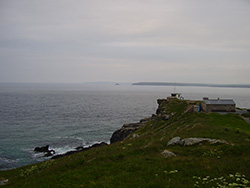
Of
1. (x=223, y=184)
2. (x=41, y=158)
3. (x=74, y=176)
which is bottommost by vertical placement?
(x=41, y=158)

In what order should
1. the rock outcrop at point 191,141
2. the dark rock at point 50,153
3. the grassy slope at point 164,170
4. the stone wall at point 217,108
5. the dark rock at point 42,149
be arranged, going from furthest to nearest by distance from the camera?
the dark rock at point 42,149 < the dark rock at point 50,153 < the stone wall at point 217,108 < the rock outcrop at point 191,141 < the grassy slope at point 164,170

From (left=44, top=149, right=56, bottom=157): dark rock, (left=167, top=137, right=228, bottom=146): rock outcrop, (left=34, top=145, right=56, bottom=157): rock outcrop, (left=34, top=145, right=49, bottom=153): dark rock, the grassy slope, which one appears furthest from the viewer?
(left=34, top=145, right=49, bottom=153): dark rock

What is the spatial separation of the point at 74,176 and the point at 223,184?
30.9 feet

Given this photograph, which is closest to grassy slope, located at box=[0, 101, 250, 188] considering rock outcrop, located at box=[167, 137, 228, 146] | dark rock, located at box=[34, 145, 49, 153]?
rock outcrop, located at box=[167, 137, 228, 146]

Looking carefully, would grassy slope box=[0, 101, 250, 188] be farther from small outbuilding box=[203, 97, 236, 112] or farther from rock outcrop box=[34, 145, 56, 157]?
rock outcrop box=[34, 145, 56, 157]

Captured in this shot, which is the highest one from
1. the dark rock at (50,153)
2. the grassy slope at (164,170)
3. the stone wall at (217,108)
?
the stone wall at (217,108)

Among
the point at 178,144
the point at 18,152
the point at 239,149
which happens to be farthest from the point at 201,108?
the point at 18,152

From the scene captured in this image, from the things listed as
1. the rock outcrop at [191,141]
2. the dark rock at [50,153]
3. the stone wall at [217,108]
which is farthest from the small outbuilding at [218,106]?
the dark rock at [50,153]

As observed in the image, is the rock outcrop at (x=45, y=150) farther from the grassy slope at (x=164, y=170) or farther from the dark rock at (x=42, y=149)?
the grassy slope at (x=164, y=170)

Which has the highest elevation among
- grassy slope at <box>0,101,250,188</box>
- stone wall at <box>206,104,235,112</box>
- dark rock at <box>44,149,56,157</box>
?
stone wall at <box>206,104,235,112</box>

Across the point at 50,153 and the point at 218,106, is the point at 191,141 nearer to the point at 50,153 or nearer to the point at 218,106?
the point at 218,106

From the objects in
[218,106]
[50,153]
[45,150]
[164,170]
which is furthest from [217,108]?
[45,150]

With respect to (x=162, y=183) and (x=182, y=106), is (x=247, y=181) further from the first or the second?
(x=182, y=106)

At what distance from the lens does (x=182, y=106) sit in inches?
2192
